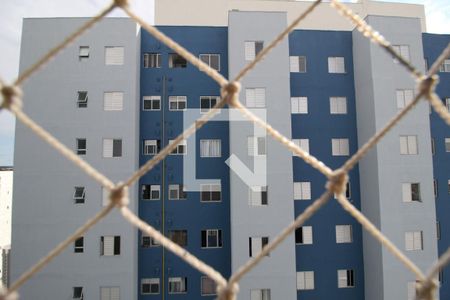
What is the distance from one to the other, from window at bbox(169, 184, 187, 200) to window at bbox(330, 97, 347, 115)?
509 centimetres

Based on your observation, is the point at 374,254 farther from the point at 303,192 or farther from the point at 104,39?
the point at 104,39

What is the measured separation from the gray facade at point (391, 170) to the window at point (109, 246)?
22.6ft

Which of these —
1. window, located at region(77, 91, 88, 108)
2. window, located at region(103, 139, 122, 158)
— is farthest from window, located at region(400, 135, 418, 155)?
window, located at region(77, 91, 88, 108)

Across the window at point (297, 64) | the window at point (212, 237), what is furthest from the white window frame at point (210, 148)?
the window at point (297, 64)

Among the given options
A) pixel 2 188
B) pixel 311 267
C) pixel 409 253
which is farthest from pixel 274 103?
pixel 2 188

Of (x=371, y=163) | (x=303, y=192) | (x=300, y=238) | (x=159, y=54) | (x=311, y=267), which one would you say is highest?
(x=159, y=54)

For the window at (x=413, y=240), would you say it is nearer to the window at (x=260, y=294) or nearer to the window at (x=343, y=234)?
the window at (x=343, y=234)

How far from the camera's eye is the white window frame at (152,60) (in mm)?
10180

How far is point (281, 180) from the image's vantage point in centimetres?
925

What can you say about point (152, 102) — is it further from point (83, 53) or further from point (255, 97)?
point (255, 97)

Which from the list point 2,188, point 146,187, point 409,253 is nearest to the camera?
point 409,253

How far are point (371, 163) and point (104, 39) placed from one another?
323 inches

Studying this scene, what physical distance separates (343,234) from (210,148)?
15.2ft

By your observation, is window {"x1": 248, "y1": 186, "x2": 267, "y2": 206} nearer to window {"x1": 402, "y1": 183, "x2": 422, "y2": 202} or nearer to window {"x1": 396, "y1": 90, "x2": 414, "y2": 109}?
window {"x1": 402, "y1": 183, "x2": 422, "y2": 202}
